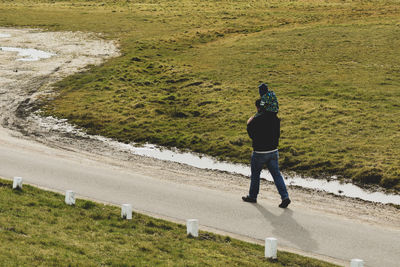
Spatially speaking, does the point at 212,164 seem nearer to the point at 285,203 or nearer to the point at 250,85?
the point at 285,203

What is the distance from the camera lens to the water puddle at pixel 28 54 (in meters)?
44.3

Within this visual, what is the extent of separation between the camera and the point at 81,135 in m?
25.3

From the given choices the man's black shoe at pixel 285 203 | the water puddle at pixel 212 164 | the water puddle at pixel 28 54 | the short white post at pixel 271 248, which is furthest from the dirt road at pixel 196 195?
the water puddle at pixel 28 54

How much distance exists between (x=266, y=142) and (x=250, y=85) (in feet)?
60.9

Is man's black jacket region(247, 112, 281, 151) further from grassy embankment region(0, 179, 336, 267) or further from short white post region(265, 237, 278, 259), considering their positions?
short white post region(265, 237, 278, 259)

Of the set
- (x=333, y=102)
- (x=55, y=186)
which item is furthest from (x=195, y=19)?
(x=55, y=186)

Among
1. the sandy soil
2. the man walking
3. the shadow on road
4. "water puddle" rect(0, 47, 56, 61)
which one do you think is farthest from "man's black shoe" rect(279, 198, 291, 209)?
"water puddle" rect(0, 47, 56, 61)

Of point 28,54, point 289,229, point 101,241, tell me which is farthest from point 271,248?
point 28,54

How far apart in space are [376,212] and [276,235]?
3.71 metres

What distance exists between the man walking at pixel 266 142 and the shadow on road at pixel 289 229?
0.62 metres

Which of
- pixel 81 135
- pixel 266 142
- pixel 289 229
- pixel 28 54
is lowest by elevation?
pixel 289 229

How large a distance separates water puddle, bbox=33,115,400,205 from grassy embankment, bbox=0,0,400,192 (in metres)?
0.66

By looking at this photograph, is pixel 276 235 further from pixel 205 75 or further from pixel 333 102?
pixel 205 75

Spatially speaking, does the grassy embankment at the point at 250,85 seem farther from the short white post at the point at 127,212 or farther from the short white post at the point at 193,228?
the short white post at the point at 127,212
